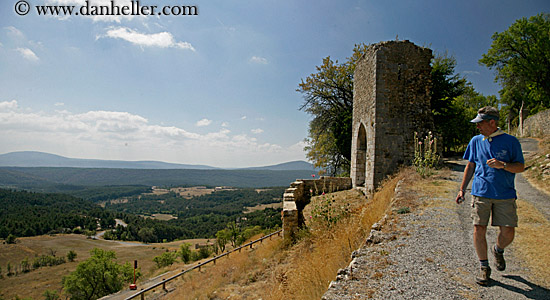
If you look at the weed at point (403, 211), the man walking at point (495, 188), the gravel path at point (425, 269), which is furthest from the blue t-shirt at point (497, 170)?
the weed at point (403, 211)

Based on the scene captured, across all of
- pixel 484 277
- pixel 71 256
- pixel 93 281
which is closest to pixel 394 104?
pixel 484 277

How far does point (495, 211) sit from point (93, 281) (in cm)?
5689

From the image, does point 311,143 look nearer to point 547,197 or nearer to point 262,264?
point 262,264

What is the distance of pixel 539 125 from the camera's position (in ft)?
62.1

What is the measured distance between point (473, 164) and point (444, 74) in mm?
Result: 17618

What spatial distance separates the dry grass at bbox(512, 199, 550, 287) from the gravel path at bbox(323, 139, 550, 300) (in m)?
0.11

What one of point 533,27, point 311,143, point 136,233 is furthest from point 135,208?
point 533,27

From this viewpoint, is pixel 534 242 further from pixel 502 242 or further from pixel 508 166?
pixel 508 166

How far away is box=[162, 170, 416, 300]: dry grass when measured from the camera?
3887 millimetres

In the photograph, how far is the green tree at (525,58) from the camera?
23.1 m

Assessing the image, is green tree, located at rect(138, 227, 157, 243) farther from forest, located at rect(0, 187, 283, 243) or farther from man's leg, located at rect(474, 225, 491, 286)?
man's leg, located at rect(474, 225, 491, 286)

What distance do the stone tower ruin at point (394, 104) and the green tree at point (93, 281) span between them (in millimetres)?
49603

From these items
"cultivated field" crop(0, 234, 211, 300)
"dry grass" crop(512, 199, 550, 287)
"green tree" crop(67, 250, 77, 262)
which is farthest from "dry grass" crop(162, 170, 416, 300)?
"green tree" crop(67, 250, 77, 262)

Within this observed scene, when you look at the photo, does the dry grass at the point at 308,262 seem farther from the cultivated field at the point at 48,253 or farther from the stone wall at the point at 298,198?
the cultivated field at the point at 48,253
